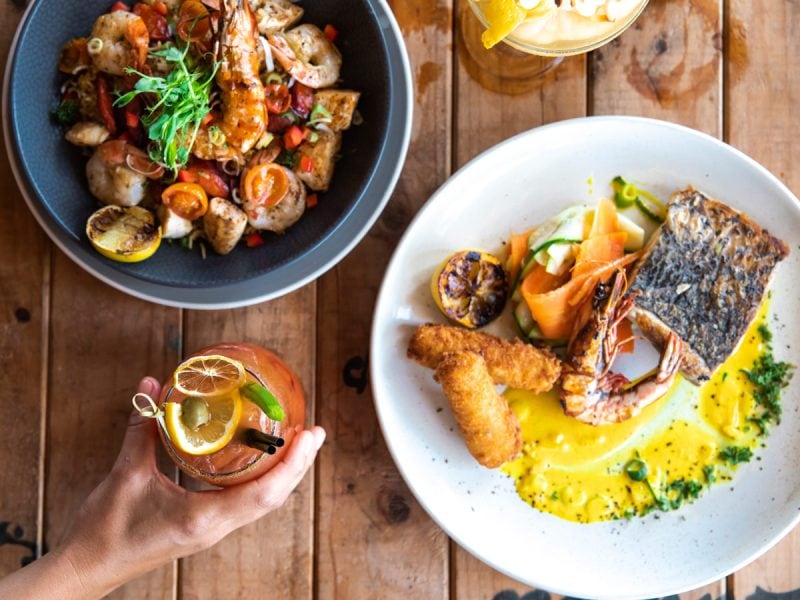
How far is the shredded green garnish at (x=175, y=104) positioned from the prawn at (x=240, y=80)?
40mm

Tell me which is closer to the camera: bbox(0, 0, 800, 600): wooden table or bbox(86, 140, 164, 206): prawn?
bbox(86, 140, 164, 206): prawn

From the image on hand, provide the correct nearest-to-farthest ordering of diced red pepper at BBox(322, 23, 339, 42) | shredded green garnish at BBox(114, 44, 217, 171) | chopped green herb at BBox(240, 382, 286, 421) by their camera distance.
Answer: chopped green herb at BBox(240, 382, 286, 421) → shredded green garnish at BBox(114, 44, 217, 171) → diced red pepper at BBox(322, 23, 339, 42)

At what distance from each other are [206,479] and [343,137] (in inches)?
36.2

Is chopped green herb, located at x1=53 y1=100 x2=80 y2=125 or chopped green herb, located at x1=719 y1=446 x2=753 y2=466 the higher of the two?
chopped green herb, located at x1=53 y1=100 x2=80 y2=125

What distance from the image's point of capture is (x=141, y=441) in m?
2.04

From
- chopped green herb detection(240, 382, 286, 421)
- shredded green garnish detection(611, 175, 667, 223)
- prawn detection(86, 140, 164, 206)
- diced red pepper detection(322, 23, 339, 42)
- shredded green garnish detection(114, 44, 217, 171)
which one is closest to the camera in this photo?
chopped green herb detection(240, 382, 286, 421)

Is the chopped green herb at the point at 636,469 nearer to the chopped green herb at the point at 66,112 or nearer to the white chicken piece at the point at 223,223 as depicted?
the white chicken piece at the point at 223,223

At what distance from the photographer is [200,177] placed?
1995 mm

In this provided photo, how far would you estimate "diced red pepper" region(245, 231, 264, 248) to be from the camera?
2.05 meters

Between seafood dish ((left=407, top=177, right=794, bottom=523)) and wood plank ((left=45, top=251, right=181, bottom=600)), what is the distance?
2.45ft

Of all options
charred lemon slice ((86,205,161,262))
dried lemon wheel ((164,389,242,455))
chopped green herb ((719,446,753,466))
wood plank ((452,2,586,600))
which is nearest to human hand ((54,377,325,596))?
dried lemon wheel ((164,389,242,455))

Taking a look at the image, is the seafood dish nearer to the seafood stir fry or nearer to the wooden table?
the wooden table

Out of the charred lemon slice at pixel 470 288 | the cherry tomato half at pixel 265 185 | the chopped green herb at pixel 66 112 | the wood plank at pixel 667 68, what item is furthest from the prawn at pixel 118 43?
the wood plank at pixel 667 68

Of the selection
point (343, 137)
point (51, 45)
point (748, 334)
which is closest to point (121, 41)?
point (51, 45)
